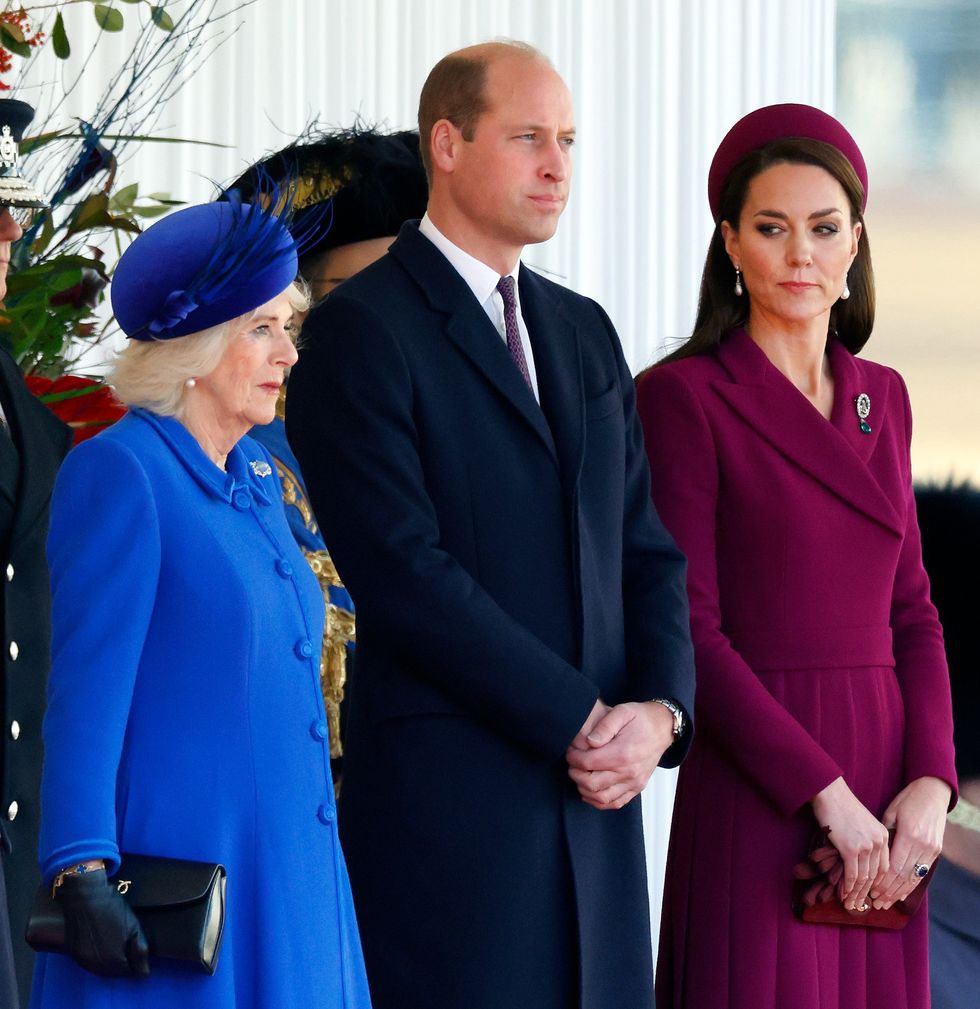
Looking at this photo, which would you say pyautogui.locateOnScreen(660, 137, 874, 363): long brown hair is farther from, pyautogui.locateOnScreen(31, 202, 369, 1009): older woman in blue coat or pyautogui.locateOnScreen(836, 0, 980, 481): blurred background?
pyautogui.locateOnScreen(836, 0, 980, 481): blurred background

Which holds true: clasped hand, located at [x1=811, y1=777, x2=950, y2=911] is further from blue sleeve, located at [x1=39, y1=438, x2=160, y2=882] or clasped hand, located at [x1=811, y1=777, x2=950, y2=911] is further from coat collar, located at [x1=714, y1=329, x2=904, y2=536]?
blue sleeve, located at [x1=39, y1=438, x2=160, y2=882]

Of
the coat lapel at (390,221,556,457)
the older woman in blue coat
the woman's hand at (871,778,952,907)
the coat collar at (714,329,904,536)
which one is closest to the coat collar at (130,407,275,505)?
the older woman in blue coat

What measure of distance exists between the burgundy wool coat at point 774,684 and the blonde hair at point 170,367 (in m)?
0.83

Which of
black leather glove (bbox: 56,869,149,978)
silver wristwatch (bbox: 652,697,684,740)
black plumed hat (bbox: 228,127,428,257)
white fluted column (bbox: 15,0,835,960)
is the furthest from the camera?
white fluted column (bbox: 15,0,835,960)

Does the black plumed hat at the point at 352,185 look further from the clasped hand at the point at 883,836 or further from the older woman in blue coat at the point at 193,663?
the clasped hand at the point at 883,836

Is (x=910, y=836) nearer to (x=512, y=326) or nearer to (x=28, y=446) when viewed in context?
(x=512, y=326)

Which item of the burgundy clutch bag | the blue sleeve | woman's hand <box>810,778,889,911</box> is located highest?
the blue sleeve

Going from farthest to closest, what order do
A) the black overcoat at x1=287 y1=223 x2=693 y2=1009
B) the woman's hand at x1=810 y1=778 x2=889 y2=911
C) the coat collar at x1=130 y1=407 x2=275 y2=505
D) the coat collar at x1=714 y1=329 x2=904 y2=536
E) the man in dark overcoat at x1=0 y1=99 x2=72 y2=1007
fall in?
the coat collar at x1=714 y1=329 x2=904 y2=536 → the woman's hand at x1=810 y1=778 x2=889 y2=911 → the man in dark overcoat at x1=0 y1=99 x2=72 y2=1007 → the black overcoat at x1=287 y1=223 x2=693 y2=1009 → the coat collar at x1=130 y1=407 x2=275 y2=505

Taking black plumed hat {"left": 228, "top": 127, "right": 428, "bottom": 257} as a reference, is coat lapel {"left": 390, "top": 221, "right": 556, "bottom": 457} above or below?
below

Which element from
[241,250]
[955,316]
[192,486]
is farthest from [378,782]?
[955,316]

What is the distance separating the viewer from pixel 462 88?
230 cm

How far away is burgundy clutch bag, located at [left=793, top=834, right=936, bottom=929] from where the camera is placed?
244 centimetres

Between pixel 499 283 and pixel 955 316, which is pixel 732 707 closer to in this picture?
pixel 499 283

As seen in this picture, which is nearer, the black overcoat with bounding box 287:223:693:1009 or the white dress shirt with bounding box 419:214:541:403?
the black overcoat with bounding box 287:223:693:1009
